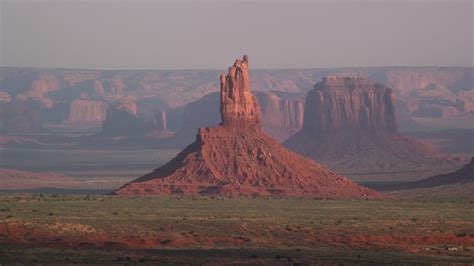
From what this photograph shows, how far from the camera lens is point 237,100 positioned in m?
150

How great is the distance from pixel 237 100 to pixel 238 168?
8371 millimetres

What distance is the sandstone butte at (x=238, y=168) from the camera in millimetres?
143000

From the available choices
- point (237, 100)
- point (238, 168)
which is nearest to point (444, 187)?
point (237, 100)

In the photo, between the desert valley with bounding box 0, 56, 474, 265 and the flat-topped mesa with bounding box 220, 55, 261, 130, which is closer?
the desert valley with bounding box 0, 56, 474, 265

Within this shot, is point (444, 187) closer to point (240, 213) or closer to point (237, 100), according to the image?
point (237, 100)

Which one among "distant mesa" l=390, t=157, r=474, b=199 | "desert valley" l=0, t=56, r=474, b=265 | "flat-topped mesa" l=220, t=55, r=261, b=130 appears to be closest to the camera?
"desert valley" l=0, t=56, r=474, b=265

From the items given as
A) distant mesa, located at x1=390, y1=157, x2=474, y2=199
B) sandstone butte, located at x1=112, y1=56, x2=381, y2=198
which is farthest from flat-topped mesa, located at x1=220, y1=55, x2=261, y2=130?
distant mesa, located at x1=390, y1=157, x2=474, y2=199

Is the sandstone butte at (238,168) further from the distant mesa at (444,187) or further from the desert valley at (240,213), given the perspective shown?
the distant mesa at (444,187)

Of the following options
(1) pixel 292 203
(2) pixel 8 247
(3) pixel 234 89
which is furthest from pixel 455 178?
(2) pixel 8 247

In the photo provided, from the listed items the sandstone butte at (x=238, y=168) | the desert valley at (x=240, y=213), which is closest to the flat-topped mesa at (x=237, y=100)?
the sandstone butte at (x=238, y=168)

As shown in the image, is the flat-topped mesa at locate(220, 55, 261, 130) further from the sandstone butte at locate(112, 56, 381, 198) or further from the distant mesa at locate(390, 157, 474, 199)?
the distant mesa at locate(390, 157, 474, 199)

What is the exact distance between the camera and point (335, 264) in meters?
71.2

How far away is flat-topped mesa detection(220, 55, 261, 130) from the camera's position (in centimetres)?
14962

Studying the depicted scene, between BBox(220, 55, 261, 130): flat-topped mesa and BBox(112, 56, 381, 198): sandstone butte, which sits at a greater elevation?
BBox(220, 55, 261, 130): flat-topped mesa
